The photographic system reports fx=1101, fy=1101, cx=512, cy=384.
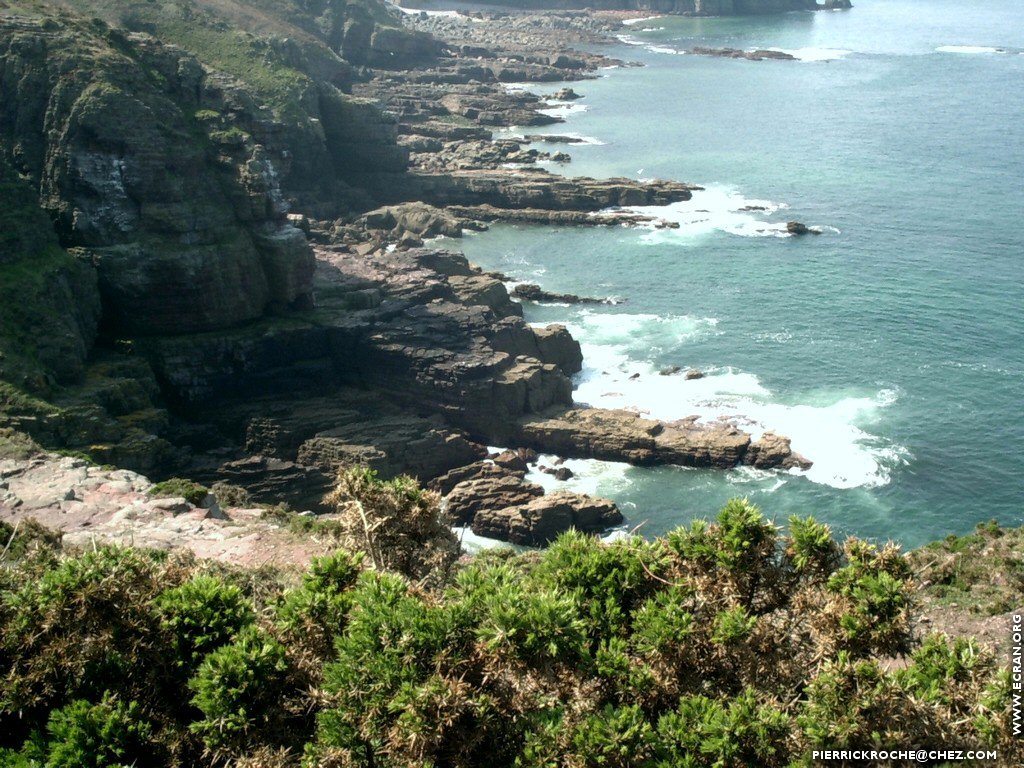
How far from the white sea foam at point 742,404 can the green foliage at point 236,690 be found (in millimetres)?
44070

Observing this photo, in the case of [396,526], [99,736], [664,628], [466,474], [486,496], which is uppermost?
[664,628]

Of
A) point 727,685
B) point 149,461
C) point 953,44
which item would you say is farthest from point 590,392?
point 953,44

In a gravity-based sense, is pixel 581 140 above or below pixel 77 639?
below

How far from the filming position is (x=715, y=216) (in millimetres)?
108062

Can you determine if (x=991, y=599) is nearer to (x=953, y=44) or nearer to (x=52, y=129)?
(x=52, y=129)

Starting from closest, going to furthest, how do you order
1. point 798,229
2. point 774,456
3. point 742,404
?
point 774,456, point 742,404, point 798,229

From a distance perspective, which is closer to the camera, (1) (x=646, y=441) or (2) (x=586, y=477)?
(2) (x=586, y=477)

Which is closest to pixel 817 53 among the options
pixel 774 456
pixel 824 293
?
pixel 824 293

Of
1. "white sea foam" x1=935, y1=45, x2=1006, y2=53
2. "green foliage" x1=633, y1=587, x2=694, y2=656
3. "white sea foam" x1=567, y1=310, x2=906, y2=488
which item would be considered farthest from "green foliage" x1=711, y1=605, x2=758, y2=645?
"white sea foam" x1=935, y1=45, x2=1006, y2=53

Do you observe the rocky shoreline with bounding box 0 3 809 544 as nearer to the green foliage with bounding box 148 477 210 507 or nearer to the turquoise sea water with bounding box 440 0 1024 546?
the turquoise sea water with bounding box 440 0 1024 546

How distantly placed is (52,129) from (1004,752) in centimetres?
6418

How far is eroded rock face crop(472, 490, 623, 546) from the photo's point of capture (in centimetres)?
5878

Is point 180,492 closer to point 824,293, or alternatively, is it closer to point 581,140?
point 824,293

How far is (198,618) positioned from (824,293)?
70.6m
